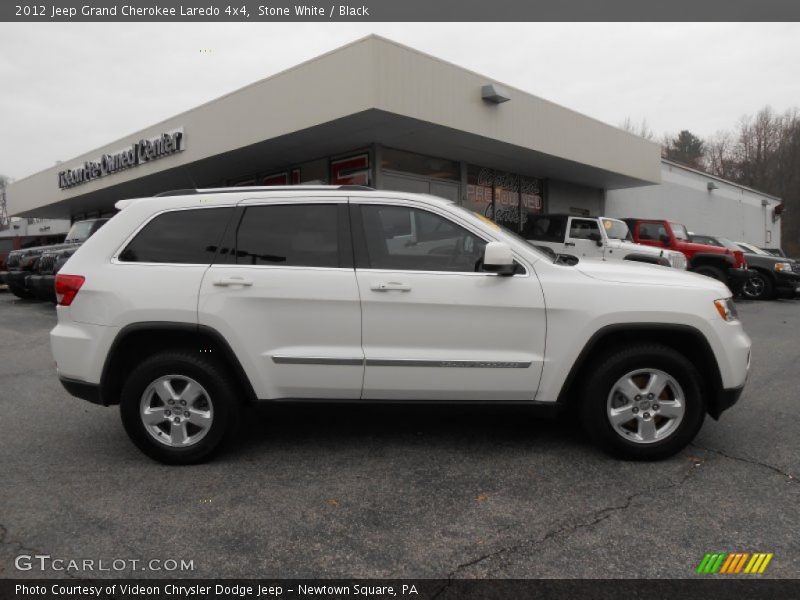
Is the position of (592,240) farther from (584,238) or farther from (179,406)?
(179,406)

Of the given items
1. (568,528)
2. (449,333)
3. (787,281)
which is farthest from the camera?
(787,281)

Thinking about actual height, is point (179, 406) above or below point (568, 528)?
above

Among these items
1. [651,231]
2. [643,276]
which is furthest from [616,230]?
[643,276]

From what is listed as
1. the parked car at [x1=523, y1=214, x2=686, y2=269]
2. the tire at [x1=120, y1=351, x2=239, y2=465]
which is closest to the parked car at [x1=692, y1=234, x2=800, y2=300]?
the parked car at [x1=523, y1=214, x2=686, y2=269]

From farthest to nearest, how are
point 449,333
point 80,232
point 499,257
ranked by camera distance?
point 80,232
point 449,333
point 499,257

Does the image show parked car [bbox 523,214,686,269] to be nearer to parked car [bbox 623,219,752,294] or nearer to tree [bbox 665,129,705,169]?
parked car [bbox 623,219,752,294]

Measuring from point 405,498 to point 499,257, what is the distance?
1.52m

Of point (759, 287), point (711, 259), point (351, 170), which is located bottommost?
point (759, 287)

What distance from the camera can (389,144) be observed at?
41.6 ft

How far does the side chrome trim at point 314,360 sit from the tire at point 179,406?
377mm

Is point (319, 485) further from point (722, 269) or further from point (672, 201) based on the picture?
point (672, 201)

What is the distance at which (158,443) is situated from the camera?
361 cm

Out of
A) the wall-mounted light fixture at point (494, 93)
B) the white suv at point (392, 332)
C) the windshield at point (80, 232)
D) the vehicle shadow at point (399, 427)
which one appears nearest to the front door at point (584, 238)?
the wall-mounted light fixture at point (494, 93)

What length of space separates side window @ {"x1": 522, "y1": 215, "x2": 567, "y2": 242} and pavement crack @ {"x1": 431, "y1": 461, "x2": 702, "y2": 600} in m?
9.43
